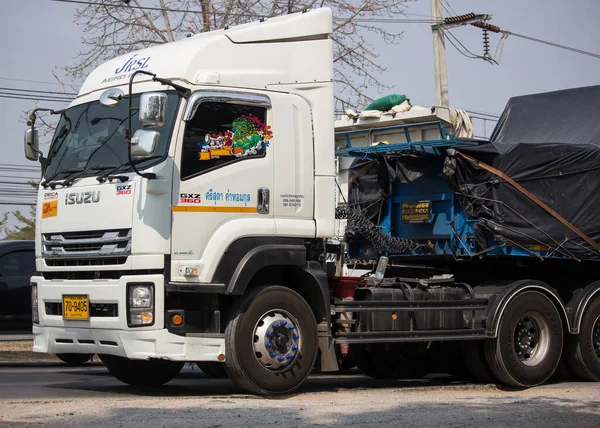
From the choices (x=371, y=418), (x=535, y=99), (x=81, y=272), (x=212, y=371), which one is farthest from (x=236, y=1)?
(x=371, y=418)

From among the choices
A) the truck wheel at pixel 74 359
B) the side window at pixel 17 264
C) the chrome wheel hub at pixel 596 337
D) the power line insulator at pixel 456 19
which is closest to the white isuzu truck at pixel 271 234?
the chrome wheel hub at pixel 596 337

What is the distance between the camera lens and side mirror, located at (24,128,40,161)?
10195 mm

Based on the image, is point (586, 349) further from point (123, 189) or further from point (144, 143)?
point (144, 143)

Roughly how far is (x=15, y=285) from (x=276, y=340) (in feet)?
21.6

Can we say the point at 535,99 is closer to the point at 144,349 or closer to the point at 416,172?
the point at 416,172

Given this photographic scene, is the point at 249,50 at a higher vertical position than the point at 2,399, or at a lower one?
higher

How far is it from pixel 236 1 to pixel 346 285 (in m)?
11.3

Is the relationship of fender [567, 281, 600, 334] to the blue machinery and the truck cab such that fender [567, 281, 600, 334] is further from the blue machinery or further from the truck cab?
the truck cab

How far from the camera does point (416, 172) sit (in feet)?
38.9

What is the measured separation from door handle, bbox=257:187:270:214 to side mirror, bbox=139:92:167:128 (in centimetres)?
140

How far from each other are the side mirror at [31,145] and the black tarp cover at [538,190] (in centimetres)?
471

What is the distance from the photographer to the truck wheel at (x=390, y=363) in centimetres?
1252

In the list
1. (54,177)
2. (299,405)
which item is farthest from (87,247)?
(299,405)

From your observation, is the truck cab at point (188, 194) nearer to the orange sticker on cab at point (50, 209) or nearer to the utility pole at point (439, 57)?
the orange sticker on cab at point (50, 209)
